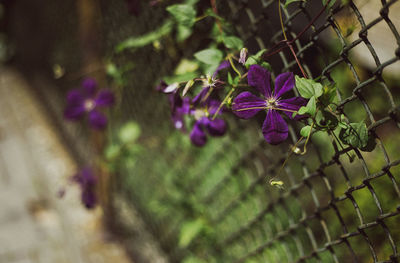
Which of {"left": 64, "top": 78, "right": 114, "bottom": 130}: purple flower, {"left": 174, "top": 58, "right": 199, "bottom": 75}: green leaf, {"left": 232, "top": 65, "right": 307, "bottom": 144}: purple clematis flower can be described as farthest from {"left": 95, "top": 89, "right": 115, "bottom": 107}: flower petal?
{"left": 232, "top": 65, "right": 307, "bottom": 144}: purple clematis flower

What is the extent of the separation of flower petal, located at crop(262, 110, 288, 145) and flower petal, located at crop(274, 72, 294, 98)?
0.15 feet

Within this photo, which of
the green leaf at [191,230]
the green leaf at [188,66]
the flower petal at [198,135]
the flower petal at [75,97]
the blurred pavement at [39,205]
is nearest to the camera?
the flower petal at [198,135]

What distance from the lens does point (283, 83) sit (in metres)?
0.63

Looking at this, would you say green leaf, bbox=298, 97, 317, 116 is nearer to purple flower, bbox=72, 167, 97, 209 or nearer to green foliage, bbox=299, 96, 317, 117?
green foliage, bbox=299, 96, 317, 117

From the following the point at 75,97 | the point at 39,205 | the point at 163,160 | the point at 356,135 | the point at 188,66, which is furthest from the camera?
the point at 39,205

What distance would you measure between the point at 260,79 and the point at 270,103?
0.17ft

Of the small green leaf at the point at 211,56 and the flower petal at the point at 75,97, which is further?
the flower petal at the point at 75,97

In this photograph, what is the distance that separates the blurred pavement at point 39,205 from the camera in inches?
75.0

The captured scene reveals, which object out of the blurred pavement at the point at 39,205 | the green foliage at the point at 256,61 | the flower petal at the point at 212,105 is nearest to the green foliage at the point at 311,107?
the green foliage at the point at 256,61

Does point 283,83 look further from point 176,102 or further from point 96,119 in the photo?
point 96,119

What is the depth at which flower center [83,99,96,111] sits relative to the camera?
51.6 inches

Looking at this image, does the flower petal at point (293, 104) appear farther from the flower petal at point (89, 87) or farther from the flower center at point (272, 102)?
the flower petal at point (89, 87)

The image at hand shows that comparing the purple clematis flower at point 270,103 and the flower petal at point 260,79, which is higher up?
the flower petal at point 260,79

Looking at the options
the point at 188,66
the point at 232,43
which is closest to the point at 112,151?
the point at 188,66
